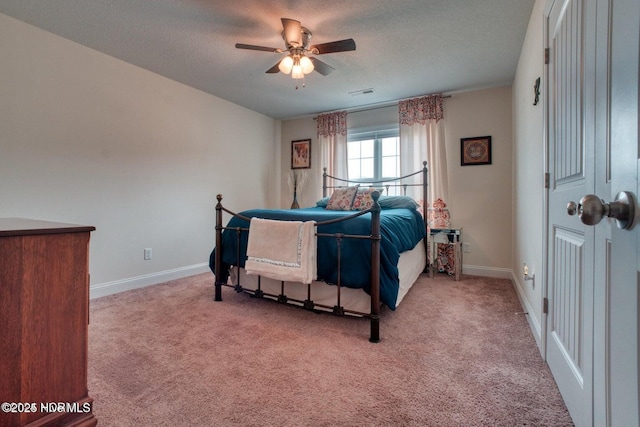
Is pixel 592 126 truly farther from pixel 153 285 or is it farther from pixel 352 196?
pixel 153 285

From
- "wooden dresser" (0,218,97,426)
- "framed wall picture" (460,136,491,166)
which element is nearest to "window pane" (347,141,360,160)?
"framed wall picture" (460,136,491,166)

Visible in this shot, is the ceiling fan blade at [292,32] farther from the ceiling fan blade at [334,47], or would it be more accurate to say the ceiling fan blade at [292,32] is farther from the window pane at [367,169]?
the window pane at [367,169]

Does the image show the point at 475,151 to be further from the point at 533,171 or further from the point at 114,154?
the point at 114,154

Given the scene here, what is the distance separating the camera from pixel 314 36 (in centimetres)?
254

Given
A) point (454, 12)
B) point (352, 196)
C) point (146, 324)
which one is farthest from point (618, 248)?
point (352, 196)

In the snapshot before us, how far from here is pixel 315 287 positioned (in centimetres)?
235

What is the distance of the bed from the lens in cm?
202

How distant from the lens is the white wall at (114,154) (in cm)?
236

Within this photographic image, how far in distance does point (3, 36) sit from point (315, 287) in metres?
3.17

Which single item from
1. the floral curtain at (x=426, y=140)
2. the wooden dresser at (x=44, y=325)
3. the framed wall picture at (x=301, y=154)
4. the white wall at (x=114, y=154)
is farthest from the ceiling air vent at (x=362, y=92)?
the wooden dresser at (x=44, y=325)

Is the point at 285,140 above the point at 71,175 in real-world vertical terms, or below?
above

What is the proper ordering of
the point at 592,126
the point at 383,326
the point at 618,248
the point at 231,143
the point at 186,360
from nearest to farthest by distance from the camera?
the point at 618,248
the point at 592,126
the point at 186,360
the point at 383,326
the point at 231,143

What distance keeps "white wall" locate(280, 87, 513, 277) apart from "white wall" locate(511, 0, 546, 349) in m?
0.79

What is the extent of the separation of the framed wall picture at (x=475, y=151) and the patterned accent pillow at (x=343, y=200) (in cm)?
149
